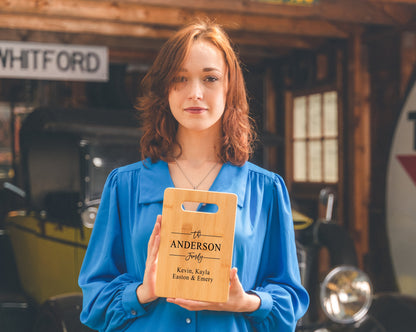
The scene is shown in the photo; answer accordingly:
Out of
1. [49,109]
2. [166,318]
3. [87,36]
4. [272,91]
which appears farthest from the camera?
[272,91]

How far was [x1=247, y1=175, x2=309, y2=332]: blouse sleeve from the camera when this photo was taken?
1297 millimetres

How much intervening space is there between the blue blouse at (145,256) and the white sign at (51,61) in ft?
9.83

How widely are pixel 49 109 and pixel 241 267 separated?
233cm

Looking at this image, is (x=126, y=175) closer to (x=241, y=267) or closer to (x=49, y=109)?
(x=241, y=267)

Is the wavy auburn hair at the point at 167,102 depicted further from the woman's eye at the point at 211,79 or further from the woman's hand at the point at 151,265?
the woman's hand at the point at 151,265

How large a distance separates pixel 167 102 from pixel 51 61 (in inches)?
119

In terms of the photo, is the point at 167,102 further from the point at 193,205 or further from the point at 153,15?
the point at 153,15

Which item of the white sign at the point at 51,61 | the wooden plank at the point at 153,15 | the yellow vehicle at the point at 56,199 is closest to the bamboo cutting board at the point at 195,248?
the yellow vehicle at the point at 56,199

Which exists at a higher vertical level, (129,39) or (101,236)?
(129,39)

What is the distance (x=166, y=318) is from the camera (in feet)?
4.15

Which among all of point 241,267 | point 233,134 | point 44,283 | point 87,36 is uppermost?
point 87,36

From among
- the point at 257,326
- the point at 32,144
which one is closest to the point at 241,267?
the point at 257,326

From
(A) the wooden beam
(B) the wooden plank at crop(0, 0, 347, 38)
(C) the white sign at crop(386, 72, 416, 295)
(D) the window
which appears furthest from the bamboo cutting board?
(D) the window

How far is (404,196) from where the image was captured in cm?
474
